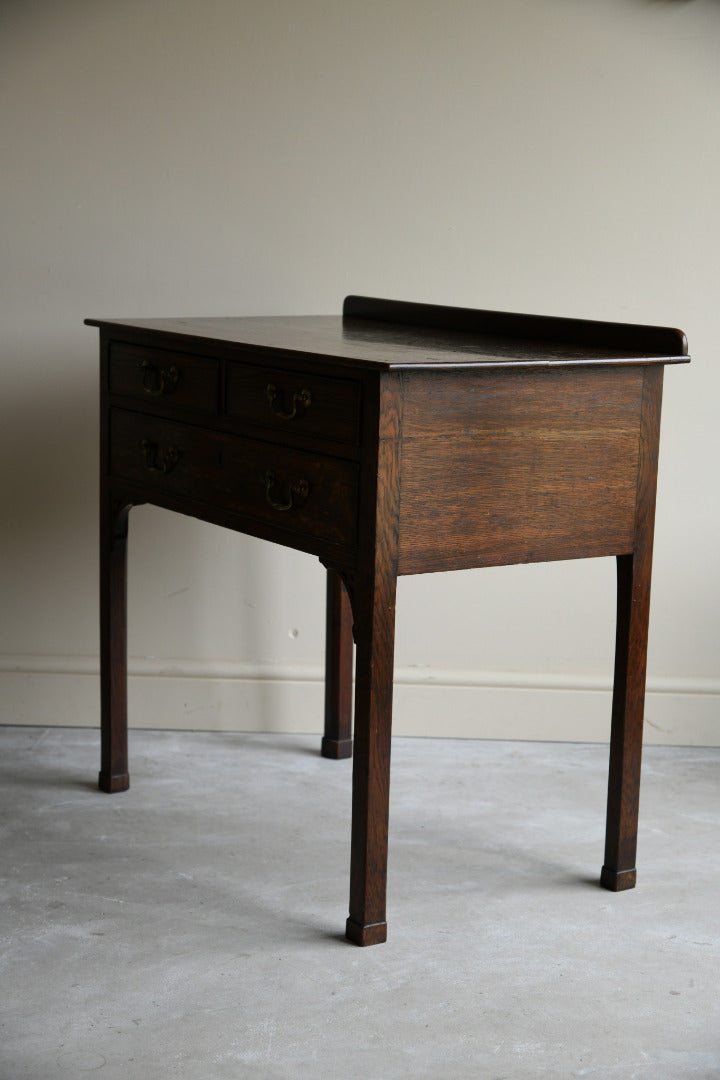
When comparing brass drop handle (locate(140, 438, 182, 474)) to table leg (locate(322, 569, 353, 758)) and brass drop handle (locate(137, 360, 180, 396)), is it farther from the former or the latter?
table leg (locate(322, 569, 353, 758))

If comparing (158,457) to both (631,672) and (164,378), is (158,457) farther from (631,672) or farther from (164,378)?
(631,672)

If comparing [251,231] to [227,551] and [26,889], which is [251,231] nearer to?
[227,551]

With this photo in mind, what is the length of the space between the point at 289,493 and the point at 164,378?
47cm

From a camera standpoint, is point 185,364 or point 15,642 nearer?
point 185,364

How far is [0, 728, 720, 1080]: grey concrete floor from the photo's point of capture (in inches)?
75.9

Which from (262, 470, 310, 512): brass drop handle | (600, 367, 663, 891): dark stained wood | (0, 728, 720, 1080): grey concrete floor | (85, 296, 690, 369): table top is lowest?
(0, 728, 720, 1080): grey concrete floor

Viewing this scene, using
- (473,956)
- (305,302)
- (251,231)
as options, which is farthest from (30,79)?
(473,956)

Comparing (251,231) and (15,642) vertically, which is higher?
(251,231)

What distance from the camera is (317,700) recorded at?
3375 millimetres

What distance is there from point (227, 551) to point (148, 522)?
0.66ft

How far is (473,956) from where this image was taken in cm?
222

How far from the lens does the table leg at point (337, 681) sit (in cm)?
315

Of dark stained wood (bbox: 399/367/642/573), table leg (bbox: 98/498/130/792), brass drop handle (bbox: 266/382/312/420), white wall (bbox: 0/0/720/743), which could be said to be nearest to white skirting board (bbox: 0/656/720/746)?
white wall (bbox: 0/0/720/743)

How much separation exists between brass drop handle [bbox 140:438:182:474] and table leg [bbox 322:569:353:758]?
23.9 inches
